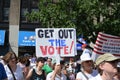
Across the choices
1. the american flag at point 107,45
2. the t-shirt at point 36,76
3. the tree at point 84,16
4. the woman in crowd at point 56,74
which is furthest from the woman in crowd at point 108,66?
the tree at point 84,16

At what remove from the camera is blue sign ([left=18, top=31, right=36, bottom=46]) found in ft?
101

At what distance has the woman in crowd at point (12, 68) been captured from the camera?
8.47 meters

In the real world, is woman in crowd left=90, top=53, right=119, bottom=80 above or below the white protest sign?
above

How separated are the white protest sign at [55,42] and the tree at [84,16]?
950 centimetres

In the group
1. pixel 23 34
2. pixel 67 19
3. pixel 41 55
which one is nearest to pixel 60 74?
pixel 41 55

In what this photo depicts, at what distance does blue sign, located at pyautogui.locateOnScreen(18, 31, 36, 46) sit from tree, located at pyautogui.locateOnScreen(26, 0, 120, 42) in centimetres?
1051

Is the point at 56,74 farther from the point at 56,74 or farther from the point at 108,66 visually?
the point at 108,66

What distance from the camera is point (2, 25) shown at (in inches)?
1268

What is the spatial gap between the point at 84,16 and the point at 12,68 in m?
11.4

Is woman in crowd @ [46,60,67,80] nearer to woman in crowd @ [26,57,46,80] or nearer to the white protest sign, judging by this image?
the white protest sign

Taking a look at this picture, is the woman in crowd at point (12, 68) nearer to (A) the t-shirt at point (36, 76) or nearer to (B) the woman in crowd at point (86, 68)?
(A) the t-shirt at point (36, 76)

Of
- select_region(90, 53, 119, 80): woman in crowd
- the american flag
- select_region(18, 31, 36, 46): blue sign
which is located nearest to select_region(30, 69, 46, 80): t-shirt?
the american flag

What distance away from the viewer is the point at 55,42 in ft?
31.5

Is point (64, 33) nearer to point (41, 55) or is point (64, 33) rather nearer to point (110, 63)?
point (41, 55)
